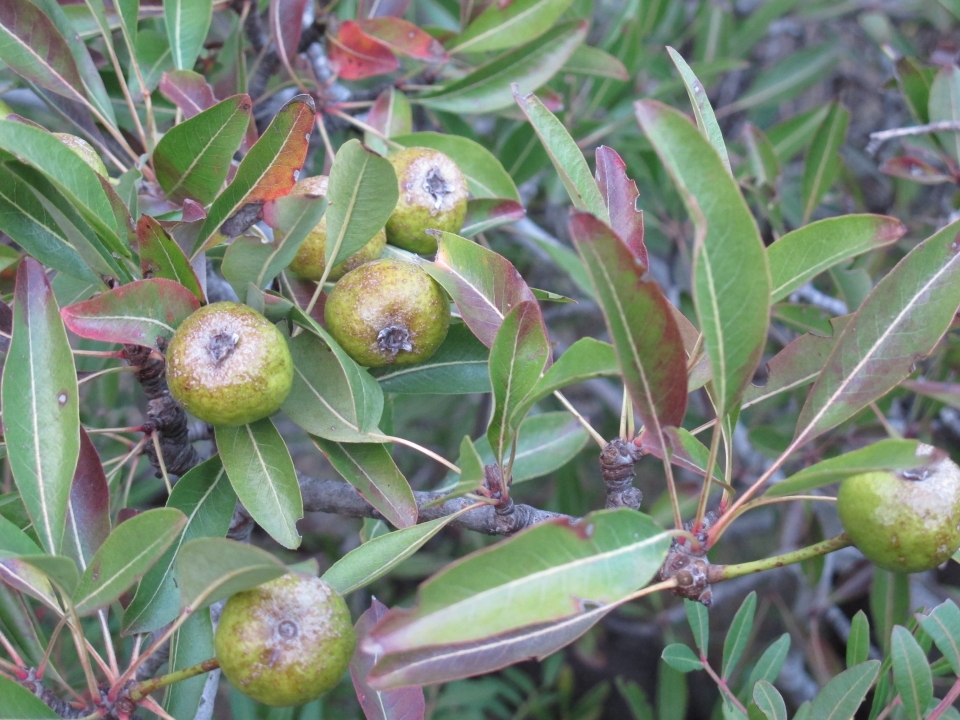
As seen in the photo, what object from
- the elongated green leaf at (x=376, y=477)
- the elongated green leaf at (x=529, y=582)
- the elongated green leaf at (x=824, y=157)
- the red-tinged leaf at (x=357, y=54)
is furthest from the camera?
the elongated green leaf at (x=824, y=157)

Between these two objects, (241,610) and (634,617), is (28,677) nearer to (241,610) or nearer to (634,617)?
(241,610)

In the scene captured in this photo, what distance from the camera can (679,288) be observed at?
2.82 meters

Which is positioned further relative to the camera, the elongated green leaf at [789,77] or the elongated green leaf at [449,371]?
the elongated green leaf at [789,77]

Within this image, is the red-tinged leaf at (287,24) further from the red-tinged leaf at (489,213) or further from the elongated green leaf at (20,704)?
the elongated green leaf at (20,704)

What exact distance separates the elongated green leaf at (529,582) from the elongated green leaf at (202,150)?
0.71 metres

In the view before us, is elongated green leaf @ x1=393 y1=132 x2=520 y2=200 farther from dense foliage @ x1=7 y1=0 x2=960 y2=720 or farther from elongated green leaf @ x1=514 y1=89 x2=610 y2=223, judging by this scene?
elongated green leaf @ x1=514 y1=89 x2=610 y2=223

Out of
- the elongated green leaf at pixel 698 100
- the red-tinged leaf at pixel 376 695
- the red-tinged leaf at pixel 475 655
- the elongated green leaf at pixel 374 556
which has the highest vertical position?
the elongated green leaf at pixel 698 100

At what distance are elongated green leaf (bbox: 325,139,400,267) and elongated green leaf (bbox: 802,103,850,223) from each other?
1607 millimetres

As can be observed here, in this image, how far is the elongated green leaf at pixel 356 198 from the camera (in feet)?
3.24

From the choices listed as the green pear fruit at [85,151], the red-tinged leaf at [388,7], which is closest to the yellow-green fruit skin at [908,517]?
the green pear fruit at [85,151]

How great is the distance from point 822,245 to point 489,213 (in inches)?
21.6

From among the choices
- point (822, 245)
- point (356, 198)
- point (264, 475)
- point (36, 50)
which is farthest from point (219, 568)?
point (36, 50)

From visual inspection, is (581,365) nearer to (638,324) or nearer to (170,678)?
(638,324)

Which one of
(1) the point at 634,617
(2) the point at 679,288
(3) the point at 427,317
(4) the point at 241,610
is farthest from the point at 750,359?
(1) the point at 634,617
